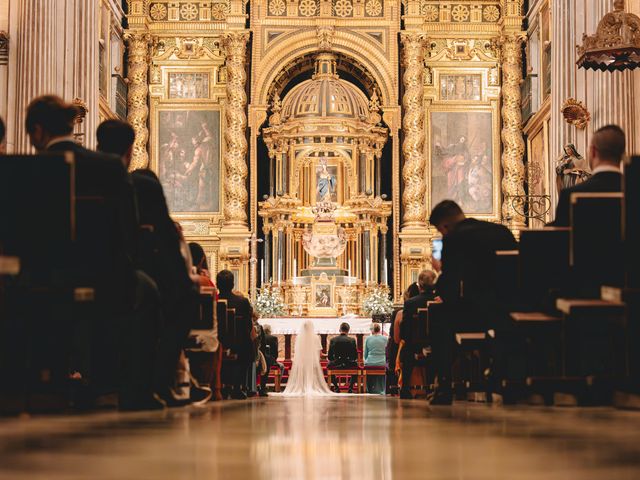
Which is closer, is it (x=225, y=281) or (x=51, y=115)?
(x=51, y=115)

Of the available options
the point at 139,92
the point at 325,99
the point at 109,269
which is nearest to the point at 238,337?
the point at 109,269

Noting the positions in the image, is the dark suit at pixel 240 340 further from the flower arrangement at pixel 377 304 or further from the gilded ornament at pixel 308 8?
the gilded ornament at pixel 308 8

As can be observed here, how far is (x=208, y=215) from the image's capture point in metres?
24.6

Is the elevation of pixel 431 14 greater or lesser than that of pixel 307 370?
greater

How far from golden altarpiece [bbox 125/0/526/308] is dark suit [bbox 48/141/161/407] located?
17.9 metres

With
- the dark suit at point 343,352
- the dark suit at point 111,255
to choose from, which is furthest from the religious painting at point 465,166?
the dark suit at point 111,255

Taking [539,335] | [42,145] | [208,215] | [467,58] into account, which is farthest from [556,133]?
[42,145]

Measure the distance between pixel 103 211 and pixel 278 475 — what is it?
287 centimetres

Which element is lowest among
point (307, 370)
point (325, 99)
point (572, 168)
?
point (307, 370)

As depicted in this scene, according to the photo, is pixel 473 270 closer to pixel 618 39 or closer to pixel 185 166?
pixel 618 39

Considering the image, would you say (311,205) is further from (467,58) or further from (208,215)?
(467,58)

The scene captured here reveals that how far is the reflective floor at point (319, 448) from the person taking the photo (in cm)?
261

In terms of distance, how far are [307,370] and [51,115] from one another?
38.8 feet

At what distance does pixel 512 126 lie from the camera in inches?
962
